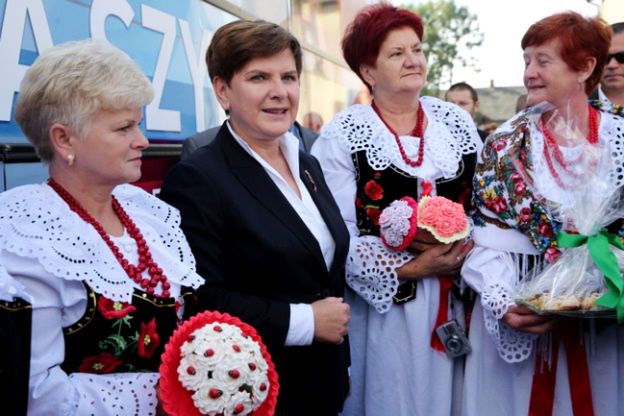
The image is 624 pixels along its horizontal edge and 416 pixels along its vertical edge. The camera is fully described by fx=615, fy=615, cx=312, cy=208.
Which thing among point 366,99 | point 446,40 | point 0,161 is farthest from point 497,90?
point 0,161

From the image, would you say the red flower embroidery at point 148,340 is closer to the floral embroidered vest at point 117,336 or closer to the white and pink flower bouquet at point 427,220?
the floral embroidered vest at point 117,336

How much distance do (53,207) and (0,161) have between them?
33cm

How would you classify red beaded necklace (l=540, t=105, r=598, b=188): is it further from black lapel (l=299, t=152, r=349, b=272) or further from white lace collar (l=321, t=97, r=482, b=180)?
black lapel (l=299, t=152, r=349, b=272)

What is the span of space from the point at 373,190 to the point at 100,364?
4.57 feet

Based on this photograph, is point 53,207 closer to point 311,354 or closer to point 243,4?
point 311,354

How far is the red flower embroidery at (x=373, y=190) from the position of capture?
8.35 feet

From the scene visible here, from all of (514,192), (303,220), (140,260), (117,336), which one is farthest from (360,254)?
(117,336)

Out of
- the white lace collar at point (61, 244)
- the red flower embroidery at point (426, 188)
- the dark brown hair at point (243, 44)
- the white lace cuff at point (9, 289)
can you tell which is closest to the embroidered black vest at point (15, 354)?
the white lace cuff at point (9, 289)

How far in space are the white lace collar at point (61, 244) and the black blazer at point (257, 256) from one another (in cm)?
20

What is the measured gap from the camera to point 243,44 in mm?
2002

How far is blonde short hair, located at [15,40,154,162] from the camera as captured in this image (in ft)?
4.83

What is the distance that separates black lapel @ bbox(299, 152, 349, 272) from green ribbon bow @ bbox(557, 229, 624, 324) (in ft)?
2.47

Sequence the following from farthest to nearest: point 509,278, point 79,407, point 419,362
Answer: point 419,362
point 509,278
point 79,407

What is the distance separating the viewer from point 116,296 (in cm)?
147
